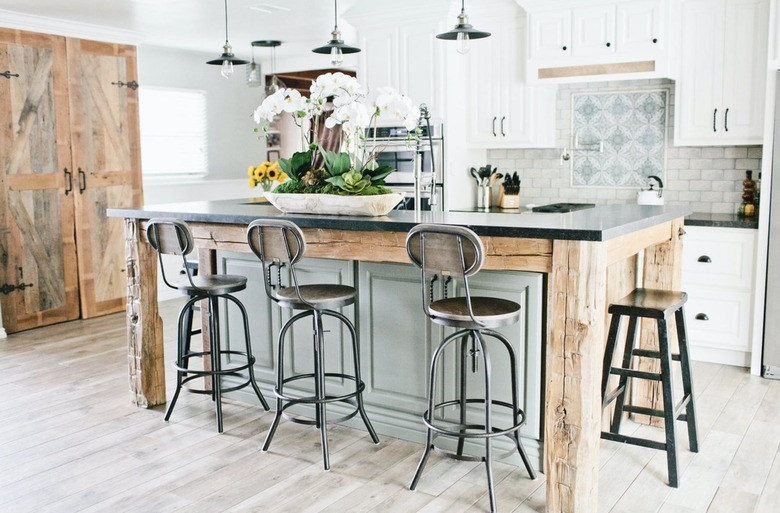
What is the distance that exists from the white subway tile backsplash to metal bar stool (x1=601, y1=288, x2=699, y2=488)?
2.11 m

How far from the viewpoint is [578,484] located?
2742 mm

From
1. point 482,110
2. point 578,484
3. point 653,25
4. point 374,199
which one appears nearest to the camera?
point 578,484

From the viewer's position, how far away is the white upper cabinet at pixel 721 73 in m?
4.68

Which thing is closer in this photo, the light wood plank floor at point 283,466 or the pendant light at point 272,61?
the light wood plank floor at point 283,466

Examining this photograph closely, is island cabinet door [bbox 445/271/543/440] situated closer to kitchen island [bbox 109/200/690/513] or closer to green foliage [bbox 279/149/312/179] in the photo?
kitchen island [bbox 109/200/690/513]

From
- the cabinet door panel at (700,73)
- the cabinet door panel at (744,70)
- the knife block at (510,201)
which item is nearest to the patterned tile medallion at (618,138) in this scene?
the cabinet door panel at (700,73)

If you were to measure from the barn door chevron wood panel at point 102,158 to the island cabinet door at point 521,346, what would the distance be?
4438 mm

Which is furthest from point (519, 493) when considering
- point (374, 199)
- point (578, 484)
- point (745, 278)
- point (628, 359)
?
point (745, 278)

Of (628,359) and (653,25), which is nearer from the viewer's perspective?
(628,359)

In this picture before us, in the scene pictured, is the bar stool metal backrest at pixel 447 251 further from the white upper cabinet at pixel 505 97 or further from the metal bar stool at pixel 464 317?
the white upper cabinet at pixel 505 97

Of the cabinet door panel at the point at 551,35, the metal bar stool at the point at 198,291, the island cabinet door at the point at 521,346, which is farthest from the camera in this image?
the cabinet door panel at the point at 551,35

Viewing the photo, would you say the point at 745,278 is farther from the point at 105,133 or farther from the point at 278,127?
the point at 278,127

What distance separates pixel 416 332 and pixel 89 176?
421 centimetres

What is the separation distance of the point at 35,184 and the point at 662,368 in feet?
17.0
